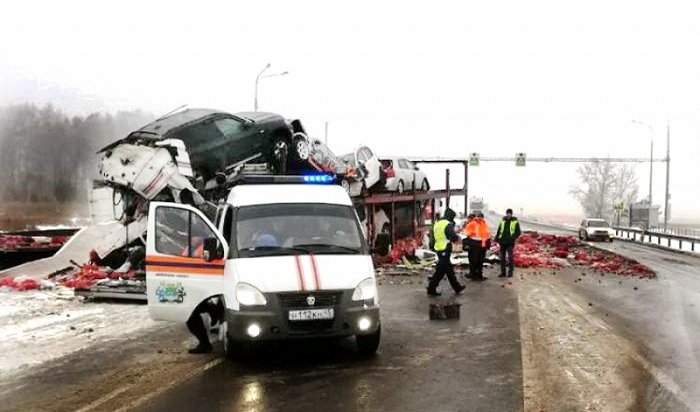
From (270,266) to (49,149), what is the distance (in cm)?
3171

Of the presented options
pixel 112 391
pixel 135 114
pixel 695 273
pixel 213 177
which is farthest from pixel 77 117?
pixel 112 391

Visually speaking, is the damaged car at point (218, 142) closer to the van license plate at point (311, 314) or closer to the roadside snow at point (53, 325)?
the roadside snow at point (53, 325)

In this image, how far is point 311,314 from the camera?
23.2 feet

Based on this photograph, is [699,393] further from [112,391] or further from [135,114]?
[135,114]

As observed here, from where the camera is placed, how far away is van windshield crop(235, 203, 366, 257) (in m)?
7.69

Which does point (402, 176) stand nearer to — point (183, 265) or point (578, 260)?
point (578, 260)

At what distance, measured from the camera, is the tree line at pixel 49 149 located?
1265 inches

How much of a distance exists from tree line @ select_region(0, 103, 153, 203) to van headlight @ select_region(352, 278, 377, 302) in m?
26.0

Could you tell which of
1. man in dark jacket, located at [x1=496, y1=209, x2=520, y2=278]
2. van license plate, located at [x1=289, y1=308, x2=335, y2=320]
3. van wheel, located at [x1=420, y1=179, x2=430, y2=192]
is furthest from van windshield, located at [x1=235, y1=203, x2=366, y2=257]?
van wheel, located at [x1=420, y1=179, x2=430, y2=192]

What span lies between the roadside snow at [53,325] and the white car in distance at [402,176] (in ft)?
34.2

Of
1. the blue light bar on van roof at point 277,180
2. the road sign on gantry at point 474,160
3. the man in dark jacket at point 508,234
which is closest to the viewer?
the blue light bar on van roof at point 277,180

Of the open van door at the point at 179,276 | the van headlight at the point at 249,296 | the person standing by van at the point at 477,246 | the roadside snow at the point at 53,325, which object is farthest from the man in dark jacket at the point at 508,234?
the van headlight at the point at 249,296

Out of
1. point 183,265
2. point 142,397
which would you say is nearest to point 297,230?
point 183,265

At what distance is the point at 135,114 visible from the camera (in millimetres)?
40281
